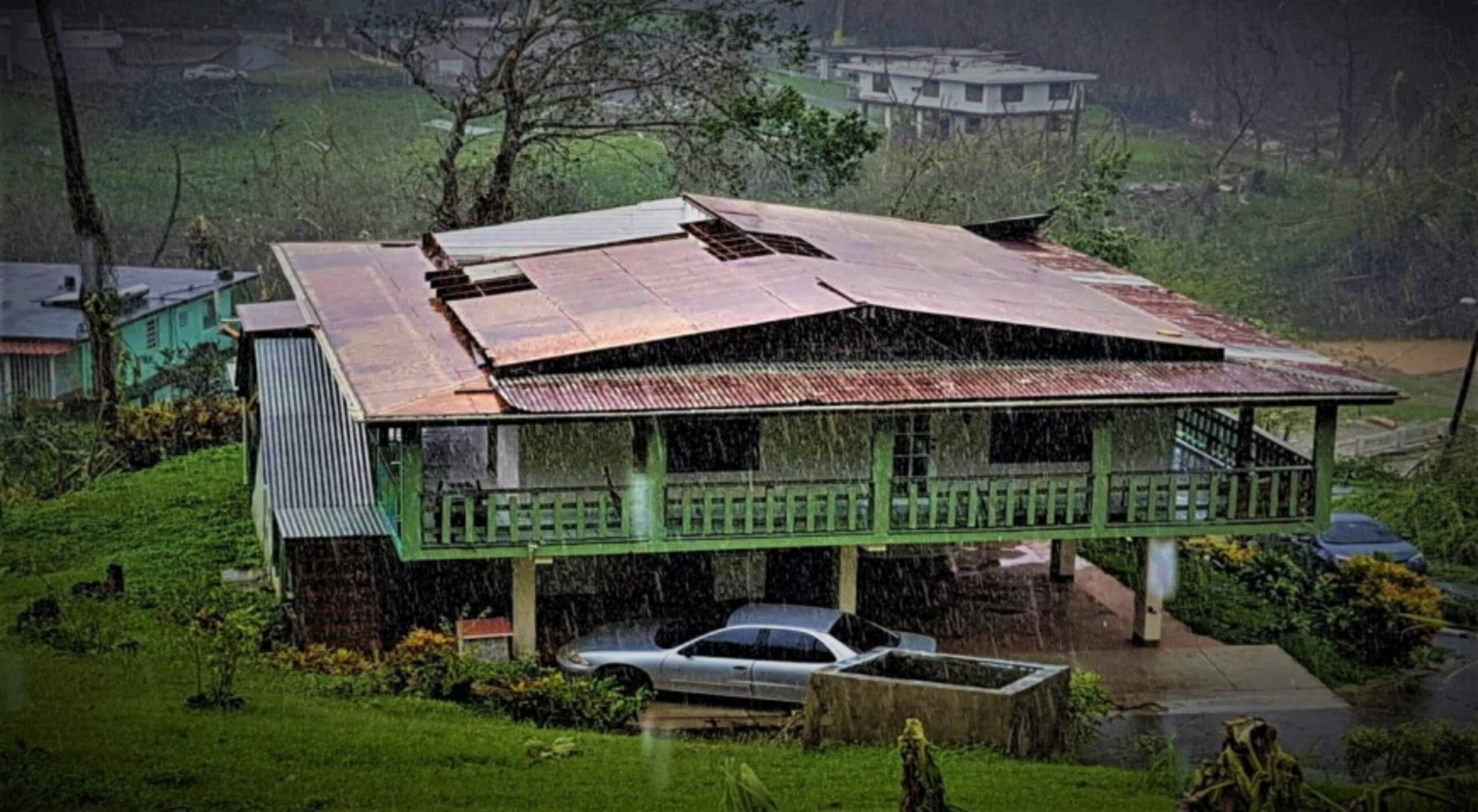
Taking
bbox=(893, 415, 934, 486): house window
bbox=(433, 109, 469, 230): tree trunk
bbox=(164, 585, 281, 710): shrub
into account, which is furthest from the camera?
bbox=(433, 109, 469, 230): tree trunk

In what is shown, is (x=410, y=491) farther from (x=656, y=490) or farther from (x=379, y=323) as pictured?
(x=379, y=323)

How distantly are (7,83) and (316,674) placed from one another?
3565cm

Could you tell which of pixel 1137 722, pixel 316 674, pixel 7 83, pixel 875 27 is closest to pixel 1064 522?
pixel 1137 722

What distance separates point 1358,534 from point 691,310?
34.8ft

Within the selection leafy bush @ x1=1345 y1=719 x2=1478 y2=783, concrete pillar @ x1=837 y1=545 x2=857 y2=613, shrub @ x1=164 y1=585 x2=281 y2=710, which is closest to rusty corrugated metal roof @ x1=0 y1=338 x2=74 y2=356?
shrub @ x1=164 y1=585 x2=281 y2=710

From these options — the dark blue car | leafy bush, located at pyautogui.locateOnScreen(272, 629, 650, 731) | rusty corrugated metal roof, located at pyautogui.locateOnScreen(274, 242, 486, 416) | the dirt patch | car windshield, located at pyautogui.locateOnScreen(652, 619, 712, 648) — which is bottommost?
the dirt patch

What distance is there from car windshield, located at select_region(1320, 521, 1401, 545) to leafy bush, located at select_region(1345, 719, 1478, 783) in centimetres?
814

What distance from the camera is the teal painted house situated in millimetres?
32750

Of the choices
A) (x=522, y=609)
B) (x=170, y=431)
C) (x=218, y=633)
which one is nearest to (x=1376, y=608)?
(x=522, y=609)

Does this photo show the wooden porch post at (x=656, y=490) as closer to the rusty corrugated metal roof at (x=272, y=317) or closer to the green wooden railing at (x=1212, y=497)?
the green wooden railing at (x=1212, y=497)

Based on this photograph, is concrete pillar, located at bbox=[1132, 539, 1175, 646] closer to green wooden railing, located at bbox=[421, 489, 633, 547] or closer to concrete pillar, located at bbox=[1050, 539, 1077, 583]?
concrete pillar, located at bbox=[1050, 539, 1077, 583]

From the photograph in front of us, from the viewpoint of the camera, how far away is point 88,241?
2927 centimetres

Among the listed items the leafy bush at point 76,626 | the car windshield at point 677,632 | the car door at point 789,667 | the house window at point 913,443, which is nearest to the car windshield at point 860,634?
the car door at point 789,667

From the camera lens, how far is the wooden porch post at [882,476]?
17.3 metres
